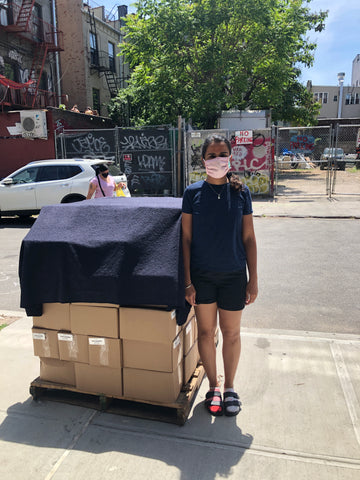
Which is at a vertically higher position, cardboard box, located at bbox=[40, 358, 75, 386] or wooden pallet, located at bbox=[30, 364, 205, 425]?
cardboard box, located at bbox=[40, 358, 75, 386]

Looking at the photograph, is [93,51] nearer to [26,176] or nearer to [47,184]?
[26,176]

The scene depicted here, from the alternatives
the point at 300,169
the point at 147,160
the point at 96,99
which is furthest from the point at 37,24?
the point at 300,169

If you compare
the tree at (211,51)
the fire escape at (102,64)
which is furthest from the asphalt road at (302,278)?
the fire escape at (102,64)

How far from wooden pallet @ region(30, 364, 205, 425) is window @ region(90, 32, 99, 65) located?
29094mm

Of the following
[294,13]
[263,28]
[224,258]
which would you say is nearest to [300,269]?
[224,258]

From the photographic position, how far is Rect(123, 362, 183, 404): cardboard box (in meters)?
2.87

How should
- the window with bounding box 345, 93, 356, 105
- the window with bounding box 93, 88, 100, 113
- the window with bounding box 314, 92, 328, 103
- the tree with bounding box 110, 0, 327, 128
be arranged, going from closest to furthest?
the tree with bounding box 110, 0, 327, 128, the window with bounding box 93, 88, 100, 113, the window with bounding box 345, 93, 356, 105, the window with bounding box 314, 92, 328, 103

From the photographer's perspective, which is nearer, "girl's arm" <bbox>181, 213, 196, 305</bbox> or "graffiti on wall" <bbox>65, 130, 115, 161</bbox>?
"girl's arm" <bbox>181, 213, 196, 305</bbox>

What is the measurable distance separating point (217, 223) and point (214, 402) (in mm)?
1328

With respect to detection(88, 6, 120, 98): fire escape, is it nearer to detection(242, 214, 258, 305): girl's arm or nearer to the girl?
the girl

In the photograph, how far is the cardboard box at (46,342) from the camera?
10.2 ft

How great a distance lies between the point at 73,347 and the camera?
9.99ft

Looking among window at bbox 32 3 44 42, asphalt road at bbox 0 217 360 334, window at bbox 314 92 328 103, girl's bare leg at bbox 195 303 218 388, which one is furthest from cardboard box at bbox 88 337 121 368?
window at bbox 314 92 328 103

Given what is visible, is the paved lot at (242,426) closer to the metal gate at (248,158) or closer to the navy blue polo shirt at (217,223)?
the navy blue polo shirt at (217,223)
